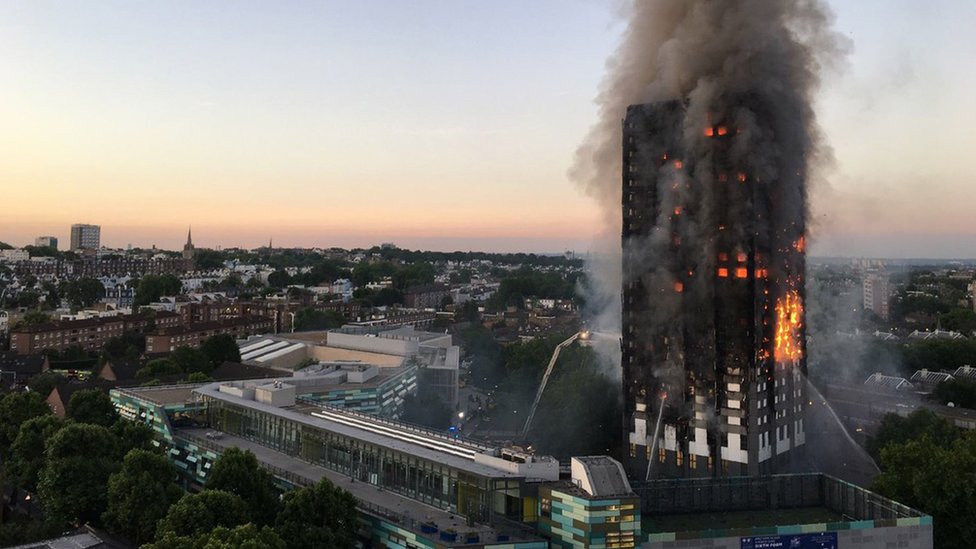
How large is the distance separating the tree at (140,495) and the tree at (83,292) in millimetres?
125019

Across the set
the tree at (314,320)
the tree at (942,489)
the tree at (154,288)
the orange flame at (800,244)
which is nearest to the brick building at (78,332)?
the tree at (314,320)

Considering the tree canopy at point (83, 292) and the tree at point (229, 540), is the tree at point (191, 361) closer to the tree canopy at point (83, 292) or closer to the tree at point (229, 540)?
the tree at point (229, 540)

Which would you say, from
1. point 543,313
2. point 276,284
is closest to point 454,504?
point 543,313

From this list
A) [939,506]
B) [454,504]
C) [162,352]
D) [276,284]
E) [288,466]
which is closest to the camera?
[454,504]

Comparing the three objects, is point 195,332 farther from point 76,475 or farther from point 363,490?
point 363,490

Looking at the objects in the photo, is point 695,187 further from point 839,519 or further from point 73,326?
point 73,326

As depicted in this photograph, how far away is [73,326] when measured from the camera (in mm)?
103375

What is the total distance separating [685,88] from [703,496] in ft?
91.6

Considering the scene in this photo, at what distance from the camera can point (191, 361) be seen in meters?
78.1

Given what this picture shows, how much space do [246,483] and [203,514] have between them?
3.89 meters

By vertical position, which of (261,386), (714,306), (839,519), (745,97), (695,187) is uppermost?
(745,97)

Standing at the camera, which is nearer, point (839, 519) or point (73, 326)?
point (839, 519)

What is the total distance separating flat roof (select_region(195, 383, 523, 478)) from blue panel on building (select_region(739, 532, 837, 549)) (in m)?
9.30

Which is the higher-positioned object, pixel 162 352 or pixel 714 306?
pixel 714 306
